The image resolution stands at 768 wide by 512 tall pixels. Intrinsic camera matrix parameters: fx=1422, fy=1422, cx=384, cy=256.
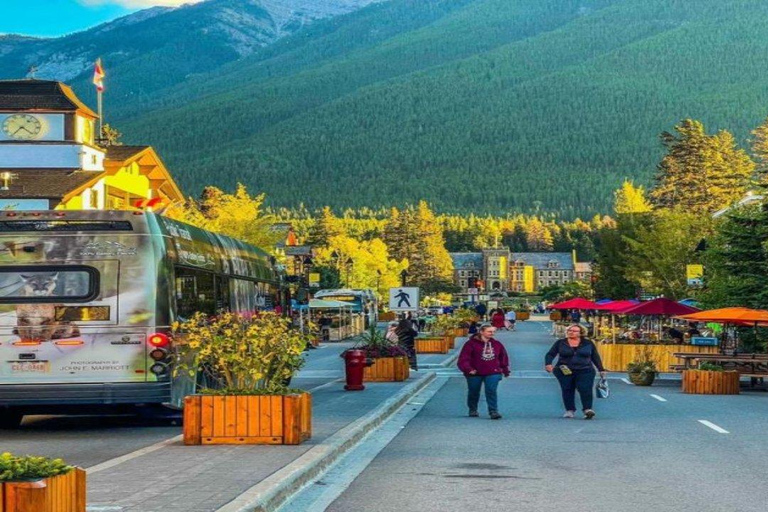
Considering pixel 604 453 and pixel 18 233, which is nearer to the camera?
pixel 604 453

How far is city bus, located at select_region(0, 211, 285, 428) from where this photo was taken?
18406 mm

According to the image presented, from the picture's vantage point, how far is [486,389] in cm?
2195

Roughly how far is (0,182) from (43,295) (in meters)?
47.3

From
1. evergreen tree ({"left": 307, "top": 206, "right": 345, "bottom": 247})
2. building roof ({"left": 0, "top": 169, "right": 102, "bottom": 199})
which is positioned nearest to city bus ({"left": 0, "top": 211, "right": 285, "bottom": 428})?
building roof ({"left": 0, "top": 169, "right": 102, "bottom": 199})

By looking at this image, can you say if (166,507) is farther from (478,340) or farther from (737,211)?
(737,211)

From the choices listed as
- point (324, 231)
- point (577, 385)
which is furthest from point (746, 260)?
point (324, 231)

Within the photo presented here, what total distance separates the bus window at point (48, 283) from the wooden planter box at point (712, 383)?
1539 centimetres

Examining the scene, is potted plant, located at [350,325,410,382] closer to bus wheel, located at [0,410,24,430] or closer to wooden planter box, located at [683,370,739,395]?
wooden planter box, located at [683,370,739,395]

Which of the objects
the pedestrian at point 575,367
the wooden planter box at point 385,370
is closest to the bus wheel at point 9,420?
the pedestrian at point 575,367

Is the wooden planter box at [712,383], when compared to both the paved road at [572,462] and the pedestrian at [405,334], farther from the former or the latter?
the pedestrian at [405,334]

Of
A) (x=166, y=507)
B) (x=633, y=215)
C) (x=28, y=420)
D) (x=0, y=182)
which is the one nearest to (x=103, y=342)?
(x=28, y=420)

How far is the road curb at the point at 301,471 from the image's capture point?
34.7ft

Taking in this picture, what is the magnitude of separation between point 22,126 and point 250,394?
5545cm

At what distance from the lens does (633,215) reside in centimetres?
9256
